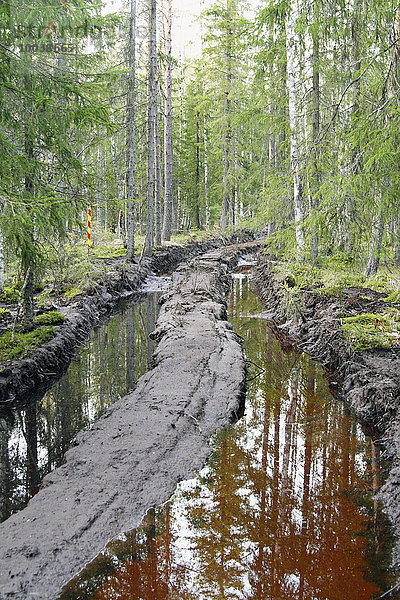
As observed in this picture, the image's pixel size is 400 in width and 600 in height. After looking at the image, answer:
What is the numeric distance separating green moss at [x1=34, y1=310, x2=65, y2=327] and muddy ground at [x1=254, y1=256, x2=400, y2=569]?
5.40 metres

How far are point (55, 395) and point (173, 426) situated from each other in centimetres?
293

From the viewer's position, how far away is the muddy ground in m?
4.95

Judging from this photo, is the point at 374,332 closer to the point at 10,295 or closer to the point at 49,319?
the point at 49,319

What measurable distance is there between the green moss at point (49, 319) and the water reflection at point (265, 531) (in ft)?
17.5

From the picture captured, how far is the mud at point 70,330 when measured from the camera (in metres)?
7.18

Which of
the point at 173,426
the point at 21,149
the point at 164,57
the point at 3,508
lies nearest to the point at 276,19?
the point at 21,149

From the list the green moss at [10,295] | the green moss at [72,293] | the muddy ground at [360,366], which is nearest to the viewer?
the muddy ground at [360,366]

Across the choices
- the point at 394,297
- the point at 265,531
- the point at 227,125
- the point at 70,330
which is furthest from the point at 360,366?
the point at 227,125

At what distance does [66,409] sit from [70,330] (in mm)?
3376

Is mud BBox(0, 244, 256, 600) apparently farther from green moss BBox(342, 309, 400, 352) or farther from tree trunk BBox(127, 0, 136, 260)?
tree trunk BBox(127, 0, 136, 260)

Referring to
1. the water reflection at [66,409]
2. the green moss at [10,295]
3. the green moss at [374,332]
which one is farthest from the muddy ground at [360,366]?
the green moss at [10,295]

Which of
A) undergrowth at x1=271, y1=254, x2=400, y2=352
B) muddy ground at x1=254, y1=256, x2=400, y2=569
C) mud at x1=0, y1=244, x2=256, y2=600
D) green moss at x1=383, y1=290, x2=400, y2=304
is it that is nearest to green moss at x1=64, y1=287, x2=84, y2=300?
mud at x1=0, y1=244, x2=256, y2=600

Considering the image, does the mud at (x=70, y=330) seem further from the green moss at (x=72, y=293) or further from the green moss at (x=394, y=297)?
the green moss at (x=394, y=297)

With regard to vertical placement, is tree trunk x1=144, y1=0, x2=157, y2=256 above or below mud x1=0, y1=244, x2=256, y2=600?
above
